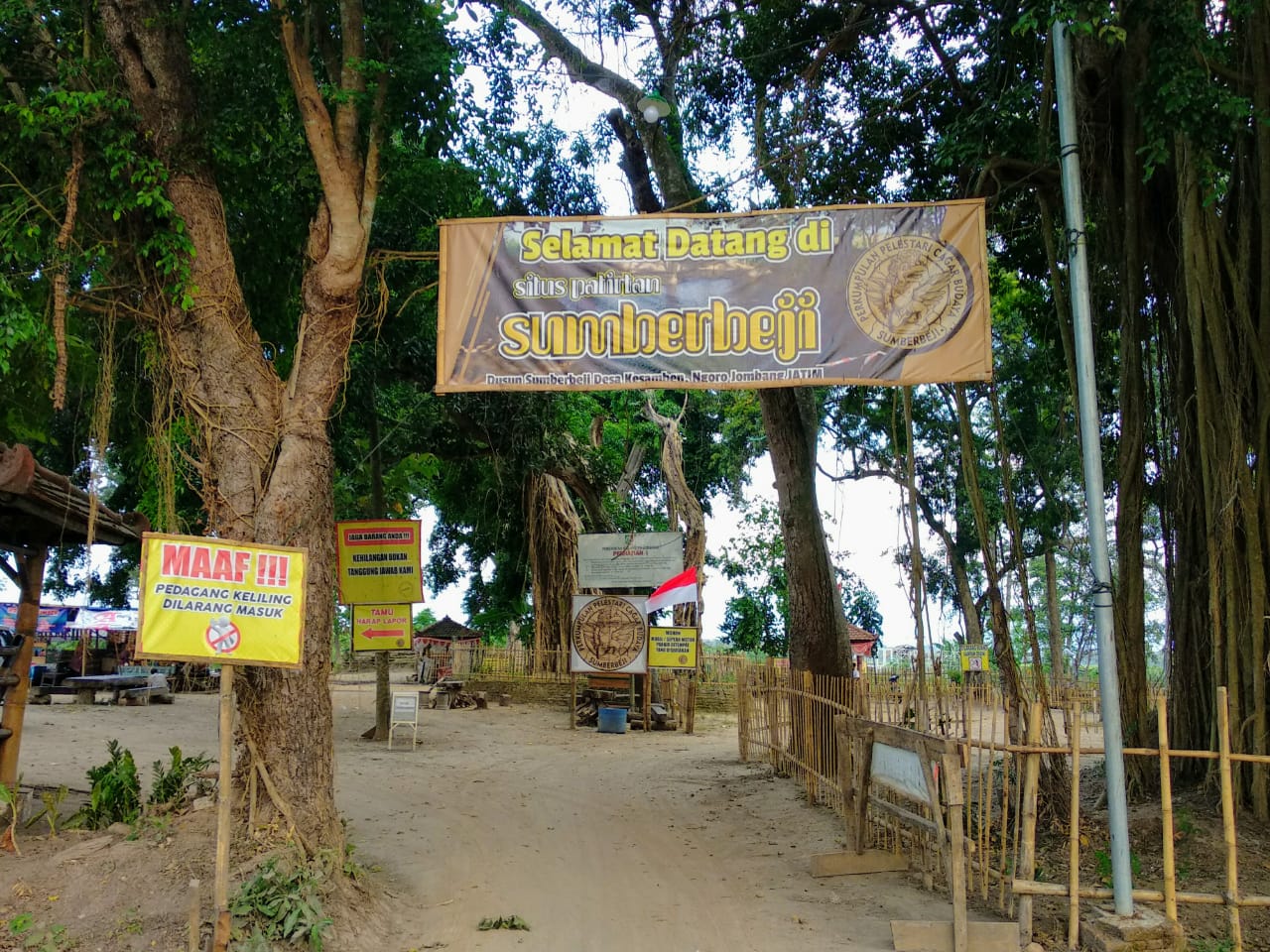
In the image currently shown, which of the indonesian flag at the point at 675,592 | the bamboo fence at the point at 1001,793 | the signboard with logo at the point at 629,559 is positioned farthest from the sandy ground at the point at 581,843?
the signboard with logo at the point at 629,559

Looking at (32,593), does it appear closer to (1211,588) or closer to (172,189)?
(172,189)

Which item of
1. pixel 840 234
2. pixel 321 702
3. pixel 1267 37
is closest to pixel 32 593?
pixel 321 702

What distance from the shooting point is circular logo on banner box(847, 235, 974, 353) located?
638 cm

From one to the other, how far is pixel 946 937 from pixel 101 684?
19007 millimetres

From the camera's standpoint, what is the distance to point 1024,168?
27.3ft

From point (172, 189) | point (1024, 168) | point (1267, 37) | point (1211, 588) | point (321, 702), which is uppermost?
point (1267, 37)

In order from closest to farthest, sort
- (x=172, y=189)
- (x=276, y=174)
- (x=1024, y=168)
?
(x=172, y=189) → (x=1024, y=168) → (x=276, y=174)

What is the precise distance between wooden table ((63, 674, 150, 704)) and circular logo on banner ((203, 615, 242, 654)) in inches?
664

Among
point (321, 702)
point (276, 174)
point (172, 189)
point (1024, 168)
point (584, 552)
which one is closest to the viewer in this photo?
point (321, 702)

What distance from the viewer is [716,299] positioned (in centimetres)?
659

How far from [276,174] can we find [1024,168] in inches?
262

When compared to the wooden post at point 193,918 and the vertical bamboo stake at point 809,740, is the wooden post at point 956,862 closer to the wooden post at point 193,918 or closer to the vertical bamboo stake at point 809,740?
the wooden post at point 193,918

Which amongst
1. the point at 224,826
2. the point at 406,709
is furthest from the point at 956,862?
the point at 406,709

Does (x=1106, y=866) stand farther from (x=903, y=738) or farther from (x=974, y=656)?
(x=974, y=656)
